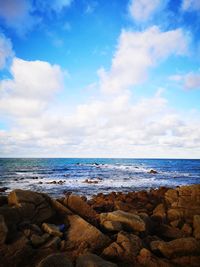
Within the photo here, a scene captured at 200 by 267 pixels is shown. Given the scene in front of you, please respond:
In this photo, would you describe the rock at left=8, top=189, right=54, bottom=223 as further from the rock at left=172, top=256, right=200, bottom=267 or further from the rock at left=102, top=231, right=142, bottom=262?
the rock at left=172, top=256, right=200, bottom=267

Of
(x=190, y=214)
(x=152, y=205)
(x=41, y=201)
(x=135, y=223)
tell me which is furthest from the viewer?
(x=152, y=205)

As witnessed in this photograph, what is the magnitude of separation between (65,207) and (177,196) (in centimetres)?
654

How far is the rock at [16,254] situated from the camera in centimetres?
624

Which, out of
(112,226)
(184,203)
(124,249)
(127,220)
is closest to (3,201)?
(112,226)

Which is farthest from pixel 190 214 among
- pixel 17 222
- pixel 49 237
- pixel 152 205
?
pixel 17 222

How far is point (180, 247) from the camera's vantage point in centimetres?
696

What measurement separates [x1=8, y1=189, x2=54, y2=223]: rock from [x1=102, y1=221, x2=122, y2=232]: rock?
97.1 inches

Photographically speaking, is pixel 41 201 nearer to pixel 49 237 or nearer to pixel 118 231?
pixel 49 237

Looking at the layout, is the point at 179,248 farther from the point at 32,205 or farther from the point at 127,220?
the point at 32,205

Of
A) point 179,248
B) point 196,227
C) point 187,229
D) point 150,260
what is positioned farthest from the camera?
point 187,229

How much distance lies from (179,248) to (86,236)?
309cm

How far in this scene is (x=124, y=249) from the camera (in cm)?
688

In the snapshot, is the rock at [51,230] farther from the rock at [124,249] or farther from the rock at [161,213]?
the rock at [161,213]

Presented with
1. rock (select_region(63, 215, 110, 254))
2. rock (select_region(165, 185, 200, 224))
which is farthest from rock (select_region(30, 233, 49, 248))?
rock (select_region(165, 185, 200, 224))
